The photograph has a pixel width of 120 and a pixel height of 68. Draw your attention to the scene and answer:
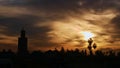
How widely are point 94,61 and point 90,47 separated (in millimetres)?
3556

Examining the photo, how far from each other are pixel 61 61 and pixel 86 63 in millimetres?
4477

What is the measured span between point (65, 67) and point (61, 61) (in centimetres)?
127

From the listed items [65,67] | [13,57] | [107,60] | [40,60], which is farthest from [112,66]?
[13,57]

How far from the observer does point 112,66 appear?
5722 cm

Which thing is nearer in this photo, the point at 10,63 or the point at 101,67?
the point at 10,63

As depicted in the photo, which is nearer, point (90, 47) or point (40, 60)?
point (40, 60)

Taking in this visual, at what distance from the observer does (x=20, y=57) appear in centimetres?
5162

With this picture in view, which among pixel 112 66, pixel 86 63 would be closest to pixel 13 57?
pixel 86 63

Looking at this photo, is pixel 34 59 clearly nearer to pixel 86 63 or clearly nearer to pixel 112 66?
pixel 86 63

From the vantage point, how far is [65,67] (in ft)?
179

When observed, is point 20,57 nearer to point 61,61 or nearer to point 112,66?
point 61,61

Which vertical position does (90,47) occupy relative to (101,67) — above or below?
above

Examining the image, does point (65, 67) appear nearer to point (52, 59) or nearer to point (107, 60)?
point (52, 59)

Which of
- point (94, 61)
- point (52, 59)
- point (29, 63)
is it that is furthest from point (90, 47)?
point (29, 63)
